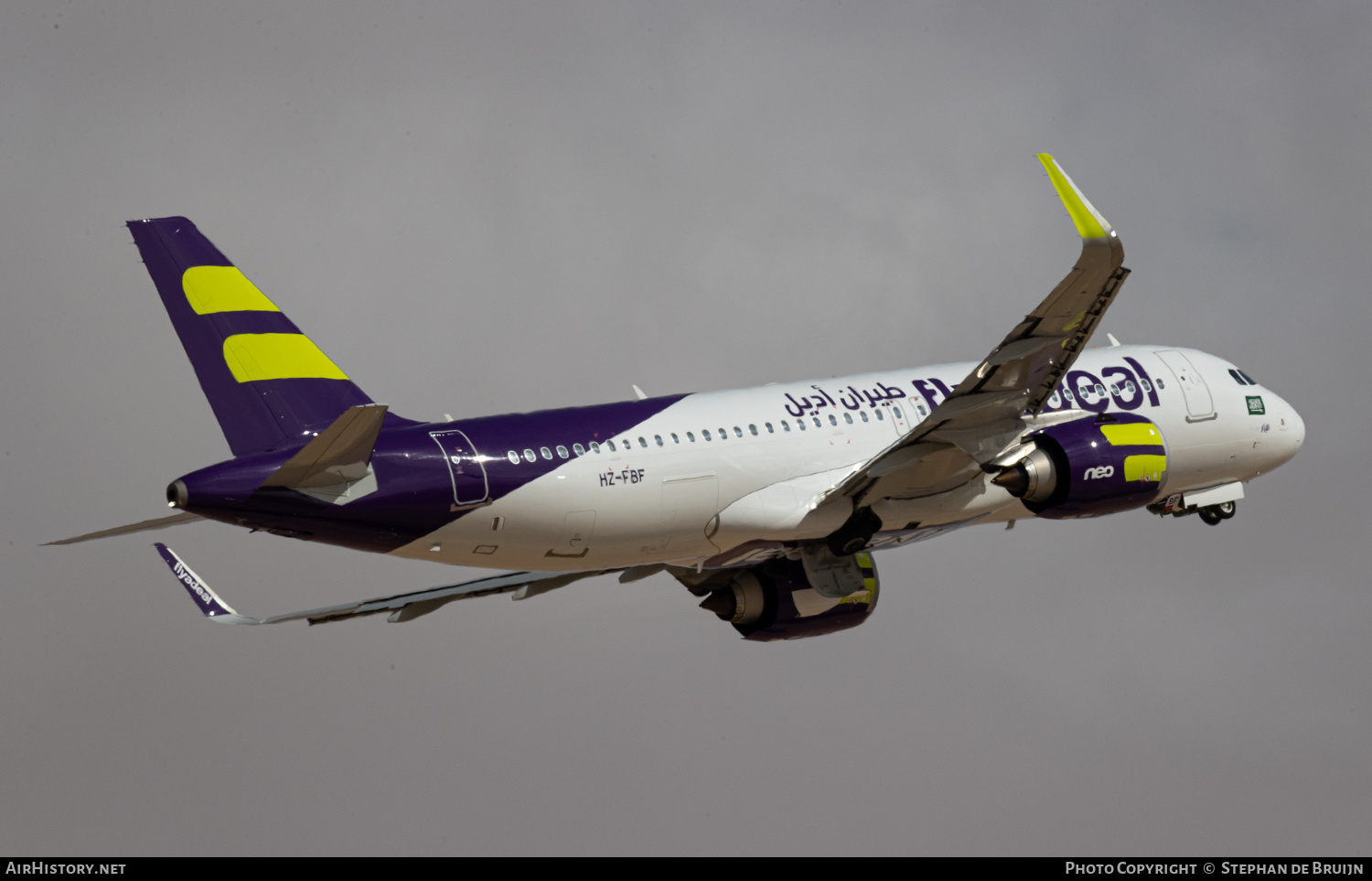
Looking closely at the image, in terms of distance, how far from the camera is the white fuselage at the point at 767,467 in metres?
28.7

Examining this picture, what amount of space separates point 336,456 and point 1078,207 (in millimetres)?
11945

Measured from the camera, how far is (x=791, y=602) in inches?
1378

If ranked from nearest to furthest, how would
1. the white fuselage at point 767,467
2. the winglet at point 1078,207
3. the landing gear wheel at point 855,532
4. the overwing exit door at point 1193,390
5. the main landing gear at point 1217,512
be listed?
the winglet at point 1078,207 → the white fuselage at point 767,467 → the landing gear wheel at point 855,532 → the overwing exit door at point 1193,390 → the main landing gear at point 1217,512

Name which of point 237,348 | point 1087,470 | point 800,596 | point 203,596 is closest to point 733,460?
point 800,596

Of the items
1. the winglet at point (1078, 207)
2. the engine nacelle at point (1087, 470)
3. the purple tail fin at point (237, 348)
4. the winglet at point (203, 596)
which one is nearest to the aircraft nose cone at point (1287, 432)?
the engine nacelle at point (1087, 470)

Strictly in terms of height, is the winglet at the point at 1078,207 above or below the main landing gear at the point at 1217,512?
above

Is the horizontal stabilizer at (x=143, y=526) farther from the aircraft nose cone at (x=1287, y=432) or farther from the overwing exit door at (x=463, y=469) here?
the aircraft nose cone at (x=1287, y=432)

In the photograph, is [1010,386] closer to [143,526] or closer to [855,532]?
[855,532]

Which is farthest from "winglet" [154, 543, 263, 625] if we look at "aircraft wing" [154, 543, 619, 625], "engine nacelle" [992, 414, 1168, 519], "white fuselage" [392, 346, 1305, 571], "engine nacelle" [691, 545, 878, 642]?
"engine nacelle" [992, 414, 1168, 519]

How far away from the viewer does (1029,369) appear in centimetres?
2867

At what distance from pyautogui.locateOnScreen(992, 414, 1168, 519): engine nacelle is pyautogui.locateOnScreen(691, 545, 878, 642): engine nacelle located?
475 centimetres

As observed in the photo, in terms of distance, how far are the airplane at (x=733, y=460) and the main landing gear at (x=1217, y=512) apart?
0.06 m

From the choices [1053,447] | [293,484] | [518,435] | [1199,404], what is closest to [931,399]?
[1053,447]

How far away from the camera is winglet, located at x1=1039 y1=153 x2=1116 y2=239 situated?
966 inches
